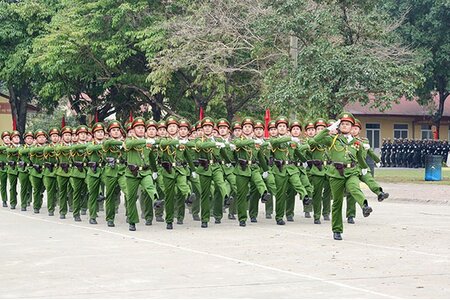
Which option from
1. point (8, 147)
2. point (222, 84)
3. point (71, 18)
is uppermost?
point (71, 18)

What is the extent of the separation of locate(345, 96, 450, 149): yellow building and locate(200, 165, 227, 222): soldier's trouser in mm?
39495

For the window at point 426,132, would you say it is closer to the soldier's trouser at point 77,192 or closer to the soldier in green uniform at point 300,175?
the soldier in green uniform at point 300,175

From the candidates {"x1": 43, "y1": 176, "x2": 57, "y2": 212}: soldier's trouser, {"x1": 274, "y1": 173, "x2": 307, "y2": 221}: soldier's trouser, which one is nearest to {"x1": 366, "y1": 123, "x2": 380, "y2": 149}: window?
{"x1": 43, "y1": 176, "x2": 57, "y2": 212}: soldier's trouser

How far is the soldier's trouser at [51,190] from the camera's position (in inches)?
778

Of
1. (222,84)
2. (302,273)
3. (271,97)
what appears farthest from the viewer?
(222,84)

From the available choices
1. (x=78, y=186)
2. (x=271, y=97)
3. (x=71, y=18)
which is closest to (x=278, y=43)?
(x=271, y=97)

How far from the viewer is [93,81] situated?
135ft

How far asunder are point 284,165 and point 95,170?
3.21 meters

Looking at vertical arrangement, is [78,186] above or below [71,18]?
below

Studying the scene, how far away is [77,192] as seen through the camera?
18.4 m

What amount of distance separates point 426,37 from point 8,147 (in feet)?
86.0

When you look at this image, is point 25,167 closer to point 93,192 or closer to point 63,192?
point 63,192

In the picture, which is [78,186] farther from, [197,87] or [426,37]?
[426,37]

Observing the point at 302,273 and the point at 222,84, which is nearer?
the point at 302,273
